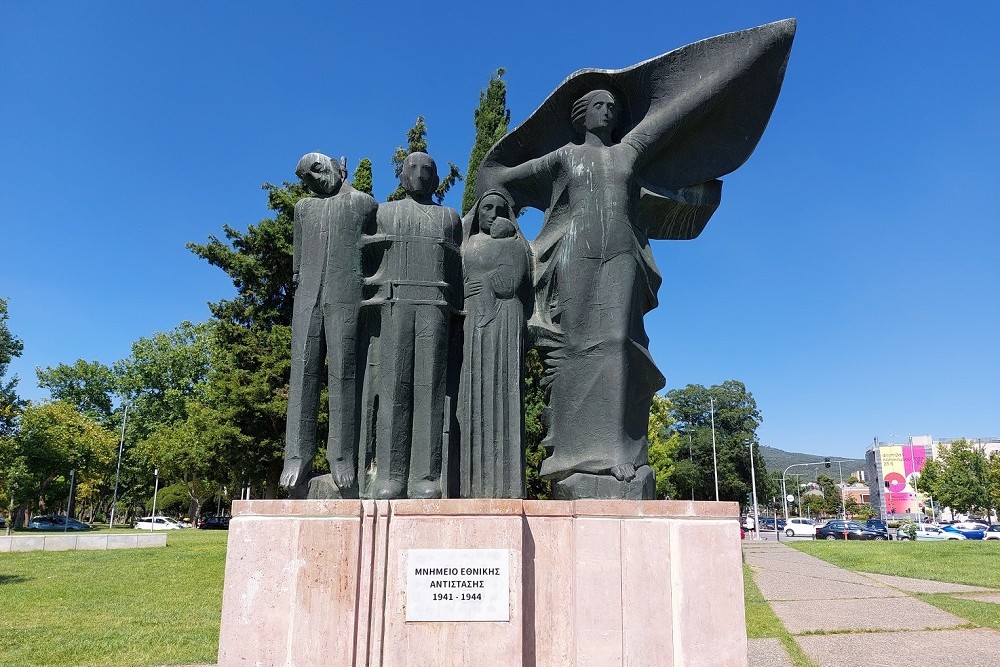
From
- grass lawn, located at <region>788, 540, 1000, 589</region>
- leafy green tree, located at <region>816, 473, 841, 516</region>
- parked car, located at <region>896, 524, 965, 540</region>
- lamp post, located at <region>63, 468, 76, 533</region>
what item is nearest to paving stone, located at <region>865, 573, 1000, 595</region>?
grass lawn, located at <region>788, 540, 1000, 589</region>

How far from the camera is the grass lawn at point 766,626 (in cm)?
781

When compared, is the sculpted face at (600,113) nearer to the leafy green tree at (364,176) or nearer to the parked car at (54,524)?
the leafy green tree at (364,176)

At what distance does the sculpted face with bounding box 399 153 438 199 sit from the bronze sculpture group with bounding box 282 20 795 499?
0.01 m

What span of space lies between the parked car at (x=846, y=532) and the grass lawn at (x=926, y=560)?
41.8 ft

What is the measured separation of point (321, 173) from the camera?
5.09m

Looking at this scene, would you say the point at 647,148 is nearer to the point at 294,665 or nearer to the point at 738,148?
the point at 738,148

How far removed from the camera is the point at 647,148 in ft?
17.9

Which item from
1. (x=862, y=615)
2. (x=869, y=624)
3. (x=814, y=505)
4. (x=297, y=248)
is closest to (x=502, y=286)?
(x=297, y=248)

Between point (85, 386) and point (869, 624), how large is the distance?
56806mm

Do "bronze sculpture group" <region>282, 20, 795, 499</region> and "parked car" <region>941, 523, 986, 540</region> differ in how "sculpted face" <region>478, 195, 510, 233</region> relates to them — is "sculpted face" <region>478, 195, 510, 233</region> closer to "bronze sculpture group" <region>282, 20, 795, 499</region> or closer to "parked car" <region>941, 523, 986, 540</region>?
"bronze sculpture group" <region>282, 20, 795, 499</region>

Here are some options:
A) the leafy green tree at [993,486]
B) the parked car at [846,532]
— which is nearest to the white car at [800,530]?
the parked car at [846,532]

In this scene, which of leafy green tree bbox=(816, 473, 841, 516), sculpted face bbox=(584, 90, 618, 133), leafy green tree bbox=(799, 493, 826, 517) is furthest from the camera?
leafy green tree bbox=(816, 473, 841, 516)

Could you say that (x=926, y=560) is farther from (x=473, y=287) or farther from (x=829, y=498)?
(x=829, y=498)

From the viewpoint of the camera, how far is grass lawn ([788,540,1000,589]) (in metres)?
16.1
